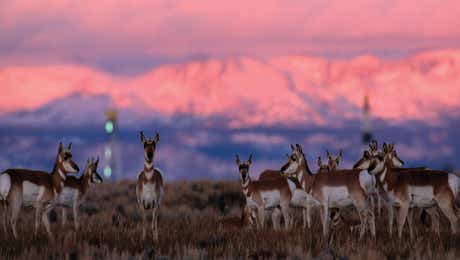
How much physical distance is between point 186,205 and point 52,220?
17.6ft

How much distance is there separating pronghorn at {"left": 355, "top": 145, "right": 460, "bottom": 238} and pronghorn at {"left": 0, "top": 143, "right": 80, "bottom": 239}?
7.40 m

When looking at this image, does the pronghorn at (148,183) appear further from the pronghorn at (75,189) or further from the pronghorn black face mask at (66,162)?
A: the pronghorn at (75,189)

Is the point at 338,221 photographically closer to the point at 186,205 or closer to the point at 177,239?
the point at 177,239

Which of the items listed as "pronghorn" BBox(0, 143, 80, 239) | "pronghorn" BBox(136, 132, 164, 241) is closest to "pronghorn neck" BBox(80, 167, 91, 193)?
"pronghorn" BBox(0, 143, 80, 239)

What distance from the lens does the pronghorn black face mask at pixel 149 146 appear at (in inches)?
747

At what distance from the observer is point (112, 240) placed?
18.0 m

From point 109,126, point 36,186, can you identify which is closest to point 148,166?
point 36,186

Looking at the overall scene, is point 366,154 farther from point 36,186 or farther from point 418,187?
point 36,186

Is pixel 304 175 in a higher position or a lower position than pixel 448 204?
higher

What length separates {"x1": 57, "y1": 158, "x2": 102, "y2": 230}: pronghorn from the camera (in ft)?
75.3

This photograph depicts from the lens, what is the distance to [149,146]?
19.1m

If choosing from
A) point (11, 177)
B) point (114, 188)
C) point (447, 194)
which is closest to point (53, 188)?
point (11, 177)

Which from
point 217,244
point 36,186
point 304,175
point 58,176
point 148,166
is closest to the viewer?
point 217,244

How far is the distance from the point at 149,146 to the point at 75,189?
200 inches
